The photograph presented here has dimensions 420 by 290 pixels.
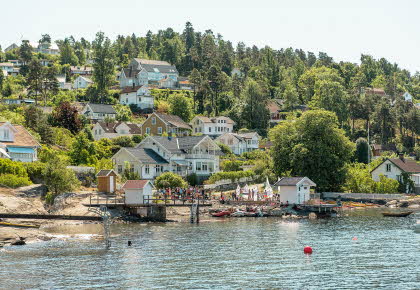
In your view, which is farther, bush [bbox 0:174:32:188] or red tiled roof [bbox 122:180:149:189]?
bush [bbox 0:174:32:188]

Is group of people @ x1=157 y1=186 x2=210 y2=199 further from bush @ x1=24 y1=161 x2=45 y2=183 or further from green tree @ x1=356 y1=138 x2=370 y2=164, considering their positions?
green tree @ x1=356 y1=138 x2=370 y2=164

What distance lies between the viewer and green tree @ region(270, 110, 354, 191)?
94812 millimetres

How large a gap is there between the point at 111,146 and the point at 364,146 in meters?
48.1

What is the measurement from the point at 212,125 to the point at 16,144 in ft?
189

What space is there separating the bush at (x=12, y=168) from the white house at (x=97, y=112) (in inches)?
2307

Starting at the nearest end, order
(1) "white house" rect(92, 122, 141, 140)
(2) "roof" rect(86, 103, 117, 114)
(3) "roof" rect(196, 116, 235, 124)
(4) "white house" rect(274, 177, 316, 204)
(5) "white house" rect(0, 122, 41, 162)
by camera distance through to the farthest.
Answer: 1. (4) "white house" rect(274, 177, 316, 204)
2. (5) "white house" rect(0, 122, 41, 162)
3. (1) "white house" rect(92, 122, 141, 140)
4. (3) "roof" rect(196, 116, 235, 124)
5. (2) "roof" rect(86, 103, 117, 114)

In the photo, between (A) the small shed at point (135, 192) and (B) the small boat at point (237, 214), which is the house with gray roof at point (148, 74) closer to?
(B) the small boat at point (237, 214)

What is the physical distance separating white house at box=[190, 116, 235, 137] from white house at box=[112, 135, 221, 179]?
29580 mm

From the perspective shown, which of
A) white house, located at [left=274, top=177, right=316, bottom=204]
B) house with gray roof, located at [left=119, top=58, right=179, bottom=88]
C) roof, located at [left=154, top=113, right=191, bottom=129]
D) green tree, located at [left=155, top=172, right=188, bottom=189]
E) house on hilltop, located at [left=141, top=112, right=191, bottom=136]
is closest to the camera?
white house, located at [left=274, top=177, right=316, bottom=204]

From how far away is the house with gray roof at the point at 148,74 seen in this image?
176m

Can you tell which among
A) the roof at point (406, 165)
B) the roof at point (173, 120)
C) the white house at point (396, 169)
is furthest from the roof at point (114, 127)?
the roof at point (406, 165)

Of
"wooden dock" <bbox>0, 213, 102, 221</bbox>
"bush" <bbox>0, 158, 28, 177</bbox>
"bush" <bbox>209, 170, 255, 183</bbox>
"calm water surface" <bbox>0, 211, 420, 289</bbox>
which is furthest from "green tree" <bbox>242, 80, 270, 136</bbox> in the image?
"calm water surface" <bbox>0, 211, 420, 289</bbox>

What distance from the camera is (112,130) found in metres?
127

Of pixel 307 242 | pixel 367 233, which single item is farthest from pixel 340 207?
pixel 307 242
